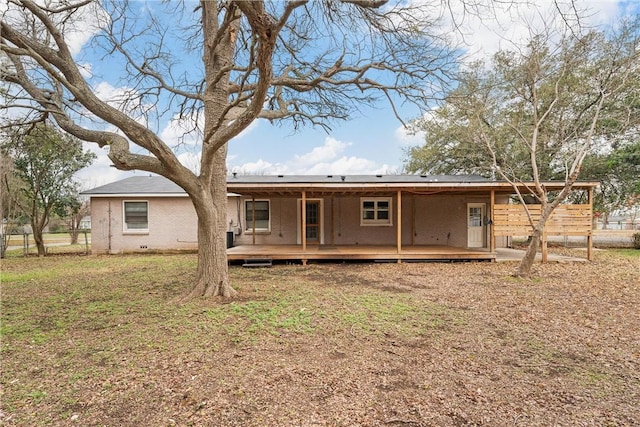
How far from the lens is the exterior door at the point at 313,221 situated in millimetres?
12930

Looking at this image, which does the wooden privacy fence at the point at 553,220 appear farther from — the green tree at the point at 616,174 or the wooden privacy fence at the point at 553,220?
the green tree at the point at 616,174

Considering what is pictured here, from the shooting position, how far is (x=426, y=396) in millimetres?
2738

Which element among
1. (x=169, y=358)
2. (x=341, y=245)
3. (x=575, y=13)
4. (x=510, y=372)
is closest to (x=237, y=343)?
(x=169, y=358)

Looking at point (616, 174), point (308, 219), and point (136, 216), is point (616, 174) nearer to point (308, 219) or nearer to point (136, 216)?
point (308, 219)

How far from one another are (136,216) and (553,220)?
1598 cm

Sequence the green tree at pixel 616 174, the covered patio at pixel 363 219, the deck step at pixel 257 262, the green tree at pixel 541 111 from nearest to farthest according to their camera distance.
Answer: the green tree at pixel 541 111, the deck step at pixel 257 262, the covered patio at pixel 363 219, the green tree at pixel 616 174

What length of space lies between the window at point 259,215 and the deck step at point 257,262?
9.82 ft

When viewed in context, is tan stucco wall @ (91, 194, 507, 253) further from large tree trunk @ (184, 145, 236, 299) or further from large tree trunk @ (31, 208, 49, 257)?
large tree trunk @ (184, 145, 236, 299)

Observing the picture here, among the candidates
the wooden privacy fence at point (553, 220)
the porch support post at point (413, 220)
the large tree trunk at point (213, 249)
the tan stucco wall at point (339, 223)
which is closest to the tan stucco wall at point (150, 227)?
the tan stucco wall at point (339, 223)

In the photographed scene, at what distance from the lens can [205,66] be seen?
647 cm

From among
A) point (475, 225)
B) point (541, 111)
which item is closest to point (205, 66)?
point (475, 225)

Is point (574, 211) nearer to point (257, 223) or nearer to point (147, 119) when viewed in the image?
point (257, 223)

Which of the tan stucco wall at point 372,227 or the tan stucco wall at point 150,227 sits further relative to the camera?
the tan stucco wall at point 150,227

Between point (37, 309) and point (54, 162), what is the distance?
39.0ft
